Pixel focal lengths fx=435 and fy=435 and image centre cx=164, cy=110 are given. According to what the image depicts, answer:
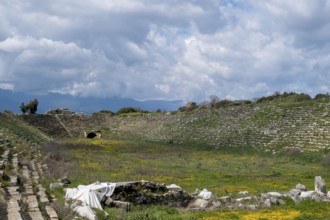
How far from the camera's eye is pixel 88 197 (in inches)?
802

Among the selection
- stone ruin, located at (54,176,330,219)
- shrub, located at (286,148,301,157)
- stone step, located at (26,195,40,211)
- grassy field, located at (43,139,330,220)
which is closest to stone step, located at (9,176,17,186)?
grassy field, located at (43,139,330,220)

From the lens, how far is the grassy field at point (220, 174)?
66.2 ft

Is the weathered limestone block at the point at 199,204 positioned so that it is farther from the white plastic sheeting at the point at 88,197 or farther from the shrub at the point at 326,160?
the shrub at the point at 326,160

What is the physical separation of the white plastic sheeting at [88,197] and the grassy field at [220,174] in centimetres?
75

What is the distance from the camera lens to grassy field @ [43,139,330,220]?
794 inches

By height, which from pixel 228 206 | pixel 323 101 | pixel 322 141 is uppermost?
pixel 323 101

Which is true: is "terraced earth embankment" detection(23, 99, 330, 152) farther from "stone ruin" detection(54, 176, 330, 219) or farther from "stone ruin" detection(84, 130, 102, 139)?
"stone ruin" detection(54, 176, 330, 219)

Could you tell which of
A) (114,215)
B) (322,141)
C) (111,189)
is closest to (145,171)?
(111,189)

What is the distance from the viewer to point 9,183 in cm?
2331

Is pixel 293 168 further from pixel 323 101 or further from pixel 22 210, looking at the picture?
pixel 22 210

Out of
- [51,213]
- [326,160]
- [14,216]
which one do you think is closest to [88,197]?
[51,213]

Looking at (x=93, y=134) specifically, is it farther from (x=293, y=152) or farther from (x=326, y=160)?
(x=326, y=160)

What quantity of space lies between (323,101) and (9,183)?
163 ft

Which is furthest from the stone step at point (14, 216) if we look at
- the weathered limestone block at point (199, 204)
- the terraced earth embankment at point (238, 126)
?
the terraced earth embankment at point (238, 126)
